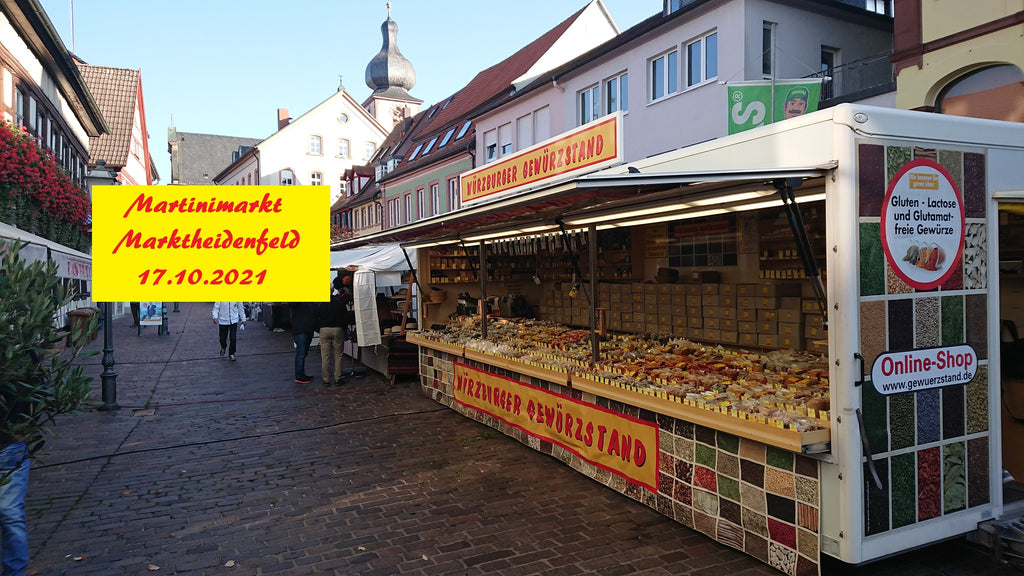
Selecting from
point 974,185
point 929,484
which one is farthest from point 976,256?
point 929,484

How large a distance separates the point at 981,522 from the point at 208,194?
23.8 ft

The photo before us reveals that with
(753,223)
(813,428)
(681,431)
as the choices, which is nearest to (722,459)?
(681,431)

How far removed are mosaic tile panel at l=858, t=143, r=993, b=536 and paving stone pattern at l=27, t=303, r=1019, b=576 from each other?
1.70 ft

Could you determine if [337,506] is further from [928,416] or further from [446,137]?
[446,137]

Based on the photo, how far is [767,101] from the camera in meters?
9.73

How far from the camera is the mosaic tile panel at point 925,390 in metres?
3.98

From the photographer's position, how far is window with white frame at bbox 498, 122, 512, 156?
78.4 feet

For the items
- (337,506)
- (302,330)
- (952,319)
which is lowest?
(337,506)

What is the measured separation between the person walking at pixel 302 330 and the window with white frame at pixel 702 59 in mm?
10200

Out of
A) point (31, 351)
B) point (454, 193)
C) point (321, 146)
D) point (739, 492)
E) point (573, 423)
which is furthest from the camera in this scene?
point (321, 146)

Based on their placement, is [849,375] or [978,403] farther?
[978,403]

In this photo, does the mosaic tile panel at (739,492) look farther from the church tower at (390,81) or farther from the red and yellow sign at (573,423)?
the church tower at (390,81)

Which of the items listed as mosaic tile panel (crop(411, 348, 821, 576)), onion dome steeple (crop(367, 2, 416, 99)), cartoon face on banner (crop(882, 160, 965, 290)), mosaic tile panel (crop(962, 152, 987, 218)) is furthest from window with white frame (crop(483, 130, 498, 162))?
onion dome steeple (crop(367, 2, 416, 99))

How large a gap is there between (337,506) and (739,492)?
3.30m
